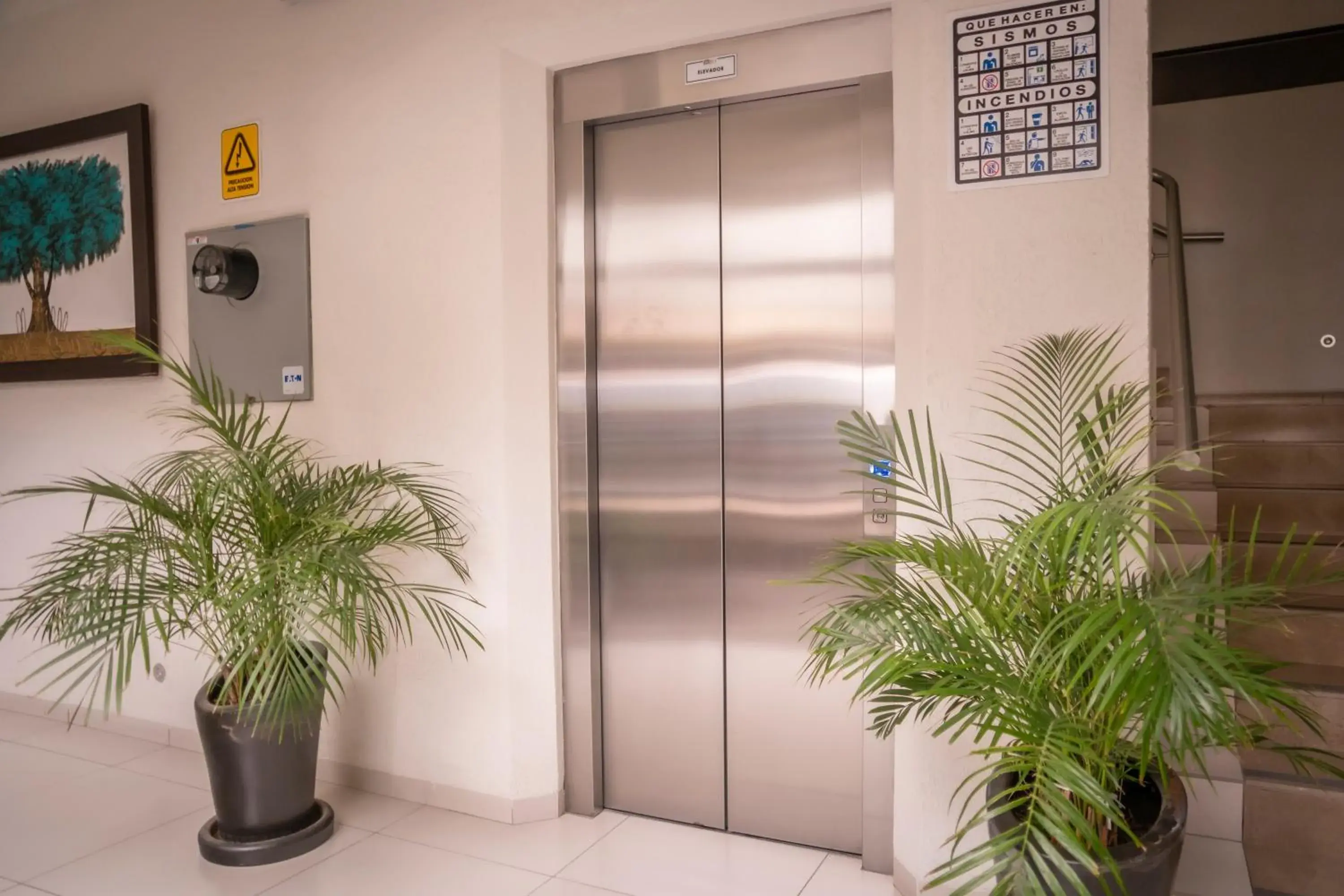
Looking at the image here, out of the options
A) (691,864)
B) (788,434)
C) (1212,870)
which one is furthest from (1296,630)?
(691,864)

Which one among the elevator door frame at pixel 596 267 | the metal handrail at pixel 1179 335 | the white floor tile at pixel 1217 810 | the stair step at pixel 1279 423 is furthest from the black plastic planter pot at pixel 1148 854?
the stair step at pixel 1279 423

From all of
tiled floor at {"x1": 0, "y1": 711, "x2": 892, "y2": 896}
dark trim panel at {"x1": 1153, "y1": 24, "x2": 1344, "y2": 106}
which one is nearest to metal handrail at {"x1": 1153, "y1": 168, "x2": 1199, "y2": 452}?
tiled floor at {"x1": 0, "y1": 711, "x2": 892, "y2": 896}

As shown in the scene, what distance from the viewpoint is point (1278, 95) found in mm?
4449

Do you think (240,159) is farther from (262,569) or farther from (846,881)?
(846,881)

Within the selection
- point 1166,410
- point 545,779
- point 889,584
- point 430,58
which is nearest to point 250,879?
point 545,779

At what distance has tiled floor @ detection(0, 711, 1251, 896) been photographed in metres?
2.39

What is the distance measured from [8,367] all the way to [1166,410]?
191 inches

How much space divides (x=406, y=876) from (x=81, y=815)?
1246 millimetres

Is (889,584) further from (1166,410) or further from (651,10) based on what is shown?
(1166,410)

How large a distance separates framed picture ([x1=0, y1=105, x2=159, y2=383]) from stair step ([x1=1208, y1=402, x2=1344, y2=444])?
4157 mm

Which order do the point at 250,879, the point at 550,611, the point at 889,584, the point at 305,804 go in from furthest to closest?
the point at 550,611
the point at 305,804
the point at 250,879
the point at 889,584

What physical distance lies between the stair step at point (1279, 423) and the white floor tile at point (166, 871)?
3.43 metres

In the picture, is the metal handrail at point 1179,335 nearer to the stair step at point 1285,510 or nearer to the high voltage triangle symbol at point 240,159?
the stair step at point 1285,510

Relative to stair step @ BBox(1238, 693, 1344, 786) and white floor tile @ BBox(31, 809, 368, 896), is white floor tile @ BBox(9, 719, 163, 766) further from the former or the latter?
stair step @ BBox(1238, 693, 1344, 786)
